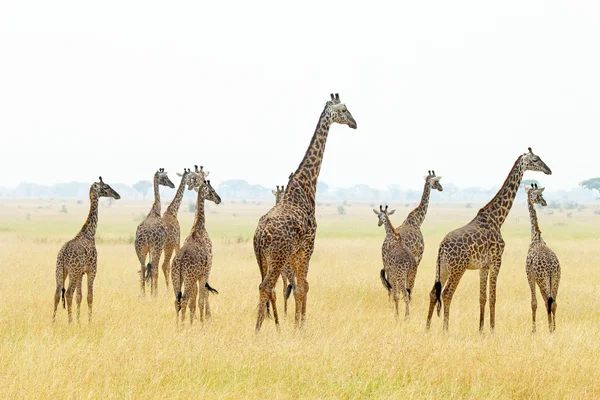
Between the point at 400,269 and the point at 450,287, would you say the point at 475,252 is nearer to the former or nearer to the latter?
the point at 450,287

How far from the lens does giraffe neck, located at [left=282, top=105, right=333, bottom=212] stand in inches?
375

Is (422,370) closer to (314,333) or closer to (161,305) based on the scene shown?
(314,333)

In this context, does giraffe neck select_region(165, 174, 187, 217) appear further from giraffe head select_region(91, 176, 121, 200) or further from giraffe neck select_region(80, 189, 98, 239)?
giraffe neck select_region(80, 189, 98, 239)

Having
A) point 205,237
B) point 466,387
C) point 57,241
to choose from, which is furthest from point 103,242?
point 466,387

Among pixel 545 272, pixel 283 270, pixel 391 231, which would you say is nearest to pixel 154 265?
pixel 283 270

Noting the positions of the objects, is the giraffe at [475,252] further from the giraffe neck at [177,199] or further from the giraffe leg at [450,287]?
the giraffe neck at [177,199]

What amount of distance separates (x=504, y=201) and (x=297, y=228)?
3553 millimetres

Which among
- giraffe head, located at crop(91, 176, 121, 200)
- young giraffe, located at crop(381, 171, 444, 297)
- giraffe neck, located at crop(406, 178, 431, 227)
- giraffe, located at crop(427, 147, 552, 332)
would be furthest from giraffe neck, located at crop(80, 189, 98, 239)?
giraffe neck, located at crop(406, 178, 431, 227)

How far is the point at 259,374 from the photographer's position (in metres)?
7.54

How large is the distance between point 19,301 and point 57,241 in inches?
640

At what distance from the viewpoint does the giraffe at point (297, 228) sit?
8.78 meters

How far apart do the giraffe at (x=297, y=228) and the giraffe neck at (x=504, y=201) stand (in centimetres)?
252

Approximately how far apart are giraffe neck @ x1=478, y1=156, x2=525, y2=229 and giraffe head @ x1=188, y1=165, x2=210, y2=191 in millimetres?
4699

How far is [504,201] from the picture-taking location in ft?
33.8
